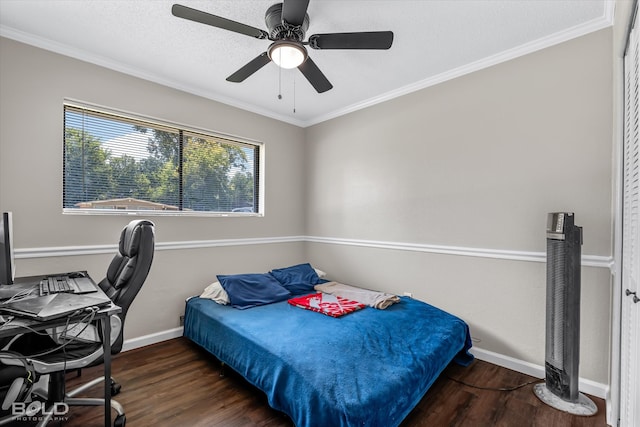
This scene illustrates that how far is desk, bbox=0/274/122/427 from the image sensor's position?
1214 millimetres

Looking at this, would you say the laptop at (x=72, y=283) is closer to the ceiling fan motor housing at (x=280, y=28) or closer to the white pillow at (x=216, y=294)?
→ the white pillow at (x=216, y=294)

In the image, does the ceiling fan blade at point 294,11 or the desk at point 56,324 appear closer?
the desk at point 56,324

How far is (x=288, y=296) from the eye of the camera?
3.09 m

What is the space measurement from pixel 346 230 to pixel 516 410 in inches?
91.3

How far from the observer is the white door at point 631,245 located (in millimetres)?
1219

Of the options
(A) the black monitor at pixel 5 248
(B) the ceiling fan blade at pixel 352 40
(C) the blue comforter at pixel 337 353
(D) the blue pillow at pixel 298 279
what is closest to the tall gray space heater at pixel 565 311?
(C) the blue comforter at pixel 337 353

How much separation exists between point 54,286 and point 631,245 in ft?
10.5

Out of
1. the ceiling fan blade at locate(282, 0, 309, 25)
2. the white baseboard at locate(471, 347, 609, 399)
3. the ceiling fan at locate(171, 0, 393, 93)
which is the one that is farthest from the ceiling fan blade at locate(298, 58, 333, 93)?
the white baseboard at locate(471, 347, 609, 399)

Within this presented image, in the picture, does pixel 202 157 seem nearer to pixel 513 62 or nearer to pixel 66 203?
pixel 66 203

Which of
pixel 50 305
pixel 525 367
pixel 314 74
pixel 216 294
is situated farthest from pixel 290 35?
pixel 525 367

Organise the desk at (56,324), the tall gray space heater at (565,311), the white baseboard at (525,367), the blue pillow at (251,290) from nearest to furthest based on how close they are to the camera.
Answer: the desk at (56,324), the tall gray space heater at (565,311), the white baseboard at (525,367), the blue pillow at (251,290)

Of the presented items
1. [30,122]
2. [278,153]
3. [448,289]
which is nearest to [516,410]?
[448,289]

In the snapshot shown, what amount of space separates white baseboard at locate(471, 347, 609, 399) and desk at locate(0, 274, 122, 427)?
8.95 ft

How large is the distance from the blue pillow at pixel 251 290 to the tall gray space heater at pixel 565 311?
2.24 metres
